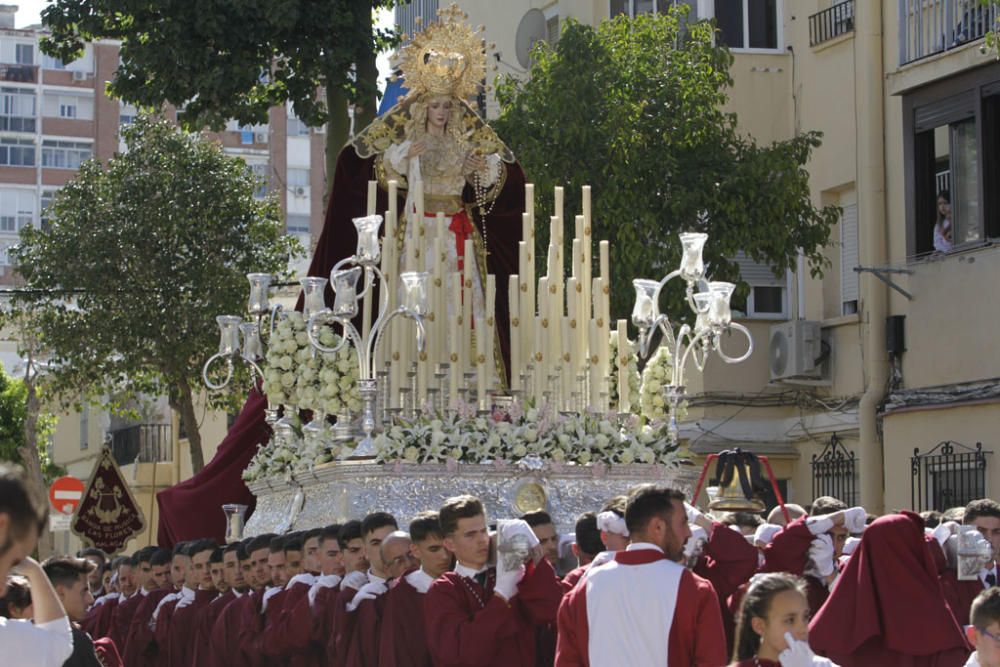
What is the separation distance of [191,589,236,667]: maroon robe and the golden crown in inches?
125

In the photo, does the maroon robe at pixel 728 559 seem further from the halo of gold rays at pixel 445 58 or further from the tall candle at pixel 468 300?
the halo of gold rays at pixel 445 58

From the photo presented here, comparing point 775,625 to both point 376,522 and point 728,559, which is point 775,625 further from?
point 376,522

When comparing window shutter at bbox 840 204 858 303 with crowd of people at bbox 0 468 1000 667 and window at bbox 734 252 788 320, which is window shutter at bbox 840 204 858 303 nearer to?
window at bbox 734 252 788 320

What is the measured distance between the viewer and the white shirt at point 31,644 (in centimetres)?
494

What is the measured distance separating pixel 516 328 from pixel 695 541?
349 centimetres

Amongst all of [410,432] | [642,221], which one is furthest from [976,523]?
[642,221]

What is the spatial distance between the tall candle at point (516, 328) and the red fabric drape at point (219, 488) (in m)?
2.54

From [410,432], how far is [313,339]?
712mm

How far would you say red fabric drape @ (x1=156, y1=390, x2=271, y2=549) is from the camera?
1298 cm

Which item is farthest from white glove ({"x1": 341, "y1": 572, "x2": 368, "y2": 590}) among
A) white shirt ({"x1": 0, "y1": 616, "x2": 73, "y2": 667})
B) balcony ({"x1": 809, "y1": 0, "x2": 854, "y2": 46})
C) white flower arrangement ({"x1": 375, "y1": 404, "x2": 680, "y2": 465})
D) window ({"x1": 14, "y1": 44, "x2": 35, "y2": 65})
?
window ({"x1": 14, "y1": 44, "x2": 35, "y2": 65})

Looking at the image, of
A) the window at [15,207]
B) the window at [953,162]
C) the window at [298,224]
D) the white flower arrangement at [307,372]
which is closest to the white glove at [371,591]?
the white flower arrangement at [307,372]

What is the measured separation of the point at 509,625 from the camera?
Answer: 7.43m

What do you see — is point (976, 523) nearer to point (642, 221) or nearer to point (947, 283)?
point (642, 221)

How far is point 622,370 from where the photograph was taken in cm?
1118
